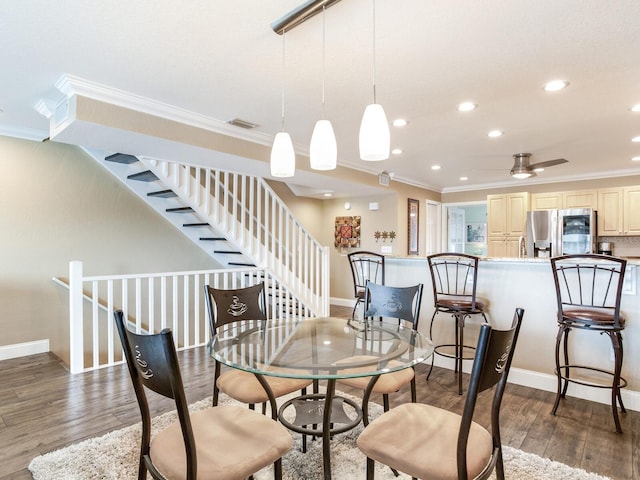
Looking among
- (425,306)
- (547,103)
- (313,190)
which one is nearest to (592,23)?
(547,103)

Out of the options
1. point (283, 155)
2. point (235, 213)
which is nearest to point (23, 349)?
point (235, 213)

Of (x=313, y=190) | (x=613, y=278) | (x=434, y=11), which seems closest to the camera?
(x=434, y=11)

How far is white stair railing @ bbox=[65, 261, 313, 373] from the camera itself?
3283mm

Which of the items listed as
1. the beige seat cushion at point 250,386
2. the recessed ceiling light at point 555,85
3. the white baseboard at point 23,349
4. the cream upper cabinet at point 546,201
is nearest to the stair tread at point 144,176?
the white baseboard at point 23,349

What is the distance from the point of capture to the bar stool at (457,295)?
3.03 meters

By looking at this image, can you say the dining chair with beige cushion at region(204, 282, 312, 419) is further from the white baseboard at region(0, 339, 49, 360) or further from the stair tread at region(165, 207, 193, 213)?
the white baseboard at region(0, 339, 49, 360)

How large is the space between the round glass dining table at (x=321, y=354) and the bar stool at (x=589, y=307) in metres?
1.22

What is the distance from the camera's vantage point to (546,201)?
241 inches

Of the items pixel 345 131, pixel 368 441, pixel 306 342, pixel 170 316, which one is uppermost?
pixel 345 131

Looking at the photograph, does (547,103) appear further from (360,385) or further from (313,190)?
(313,190)

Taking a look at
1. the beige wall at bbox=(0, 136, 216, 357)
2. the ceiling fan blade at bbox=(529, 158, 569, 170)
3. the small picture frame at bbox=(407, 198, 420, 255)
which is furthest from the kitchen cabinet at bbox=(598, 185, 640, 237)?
the beige wall at bbox=(0, 136, 216, 357)

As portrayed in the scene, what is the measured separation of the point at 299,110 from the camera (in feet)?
10.8

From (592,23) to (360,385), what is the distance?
7.71 ft

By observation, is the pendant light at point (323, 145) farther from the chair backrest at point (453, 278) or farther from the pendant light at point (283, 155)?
the chair backrest at point (453, 278)
